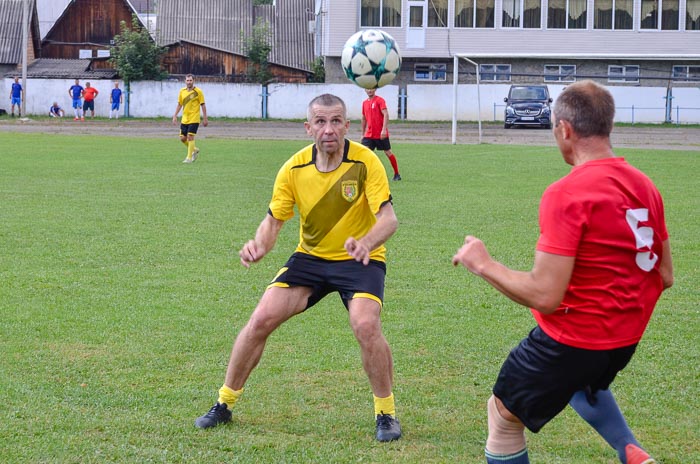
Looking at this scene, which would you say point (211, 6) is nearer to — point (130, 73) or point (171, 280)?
point (130, 73)

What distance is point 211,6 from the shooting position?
65312 mm

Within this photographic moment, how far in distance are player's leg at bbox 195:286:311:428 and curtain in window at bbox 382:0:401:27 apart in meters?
46.8

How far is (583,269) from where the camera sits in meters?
3.76

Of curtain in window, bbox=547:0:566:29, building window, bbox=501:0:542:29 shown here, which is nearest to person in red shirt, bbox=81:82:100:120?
building window, bbox=501:0:542:29

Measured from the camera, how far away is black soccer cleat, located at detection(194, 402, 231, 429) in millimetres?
5555

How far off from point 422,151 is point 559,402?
24358 millimetres

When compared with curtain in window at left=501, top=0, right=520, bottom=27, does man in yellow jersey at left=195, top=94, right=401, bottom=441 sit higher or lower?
lower

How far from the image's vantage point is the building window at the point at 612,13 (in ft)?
168

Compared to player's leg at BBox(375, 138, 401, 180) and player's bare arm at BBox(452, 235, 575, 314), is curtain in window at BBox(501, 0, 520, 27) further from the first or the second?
player's bare arm at BBox(452, 235, 575, 314)

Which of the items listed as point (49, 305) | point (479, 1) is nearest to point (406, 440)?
point (49, 305)

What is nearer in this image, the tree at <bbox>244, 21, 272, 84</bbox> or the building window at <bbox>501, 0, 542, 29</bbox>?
the building window at <bbox>501, 0, 542, 29</bbox>

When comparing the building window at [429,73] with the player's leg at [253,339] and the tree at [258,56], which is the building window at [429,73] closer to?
the tree at [258,56]

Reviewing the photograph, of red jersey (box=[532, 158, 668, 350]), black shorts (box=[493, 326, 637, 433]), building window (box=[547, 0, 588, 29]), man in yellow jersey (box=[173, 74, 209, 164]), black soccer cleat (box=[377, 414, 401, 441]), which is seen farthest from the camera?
building window (box=[547, 0, 588, 29])

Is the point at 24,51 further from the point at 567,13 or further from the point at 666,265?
the point at 666,265
